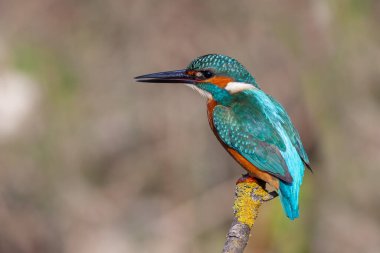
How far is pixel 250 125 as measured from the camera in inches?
148

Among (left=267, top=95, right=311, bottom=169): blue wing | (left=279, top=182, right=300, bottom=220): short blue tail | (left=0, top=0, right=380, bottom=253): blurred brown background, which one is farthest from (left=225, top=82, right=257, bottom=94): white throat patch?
(left=0, top=0, right=380, bottom=253): blurred brown background

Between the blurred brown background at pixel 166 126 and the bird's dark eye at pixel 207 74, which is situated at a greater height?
the blurred brown background at pixel 166 126

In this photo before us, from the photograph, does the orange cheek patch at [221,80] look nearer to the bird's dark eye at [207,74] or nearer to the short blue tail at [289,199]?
the bird's dark eye at [207,74]

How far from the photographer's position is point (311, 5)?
20.2ft

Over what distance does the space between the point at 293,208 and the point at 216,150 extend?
3.15 metres

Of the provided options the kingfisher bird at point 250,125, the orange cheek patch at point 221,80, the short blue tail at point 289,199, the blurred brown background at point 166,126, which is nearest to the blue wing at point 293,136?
the kingfisher bird at point 250,125

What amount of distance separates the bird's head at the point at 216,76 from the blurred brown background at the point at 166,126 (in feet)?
6.15

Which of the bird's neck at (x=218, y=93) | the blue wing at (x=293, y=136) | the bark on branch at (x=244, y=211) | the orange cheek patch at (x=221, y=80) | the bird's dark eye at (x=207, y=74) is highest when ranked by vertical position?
the bird's dark eye at (x=207, y=74)

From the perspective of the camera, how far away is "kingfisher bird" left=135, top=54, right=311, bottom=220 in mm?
3623

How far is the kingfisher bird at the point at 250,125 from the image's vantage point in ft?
11.9

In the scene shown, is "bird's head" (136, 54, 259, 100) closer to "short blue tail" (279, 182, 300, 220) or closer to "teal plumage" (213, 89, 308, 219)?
"teal plumage" (213, 89, 308, 219)

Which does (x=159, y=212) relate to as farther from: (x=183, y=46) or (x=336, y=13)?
(x=336, y=13)

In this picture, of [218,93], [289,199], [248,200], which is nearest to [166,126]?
[218,93]

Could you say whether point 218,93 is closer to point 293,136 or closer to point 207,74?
point 207,74
